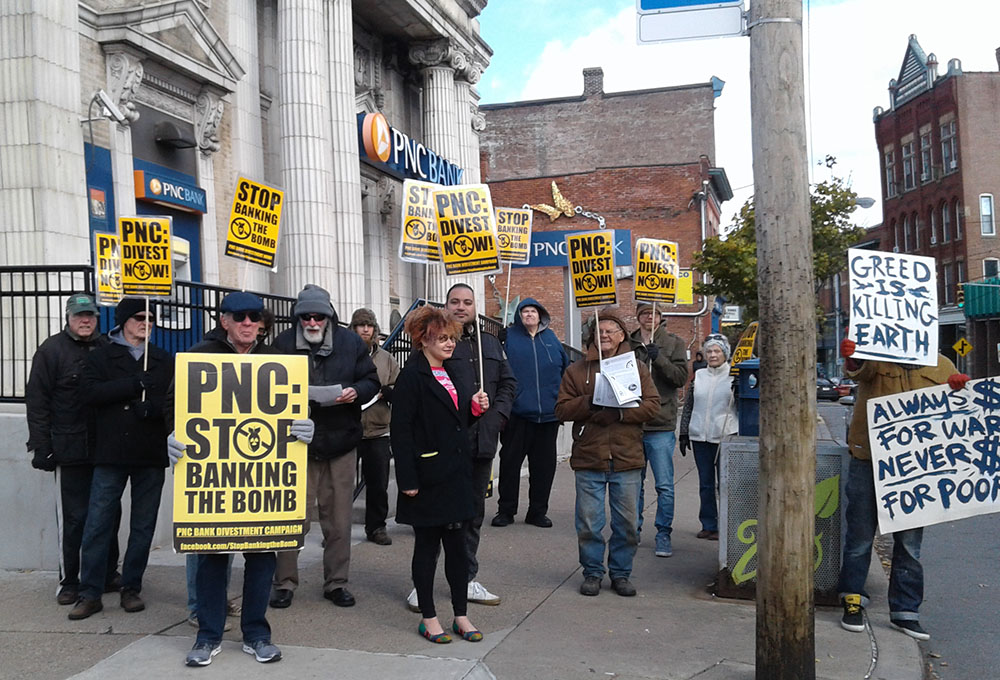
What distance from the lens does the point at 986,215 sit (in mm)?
54000

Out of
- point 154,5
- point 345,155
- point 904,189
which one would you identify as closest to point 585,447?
point 154,5

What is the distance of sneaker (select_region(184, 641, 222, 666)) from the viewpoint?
5102 millimetres

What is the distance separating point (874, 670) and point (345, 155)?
41.6 ft

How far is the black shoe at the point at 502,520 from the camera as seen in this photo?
9.56m

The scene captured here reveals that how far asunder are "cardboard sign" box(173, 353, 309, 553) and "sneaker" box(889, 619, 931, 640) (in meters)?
3.74

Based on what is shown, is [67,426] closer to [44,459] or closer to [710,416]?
[44,459]

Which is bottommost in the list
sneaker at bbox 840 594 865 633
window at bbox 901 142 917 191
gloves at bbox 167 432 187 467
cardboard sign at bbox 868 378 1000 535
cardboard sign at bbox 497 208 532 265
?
sneaker at bbox 840 594 865 633

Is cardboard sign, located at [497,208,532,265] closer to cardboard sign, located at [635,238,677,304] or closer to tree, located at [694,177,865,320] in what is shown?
cardboard sign, located at [635,238,677,304]

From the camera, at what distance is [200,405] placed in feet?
17.3

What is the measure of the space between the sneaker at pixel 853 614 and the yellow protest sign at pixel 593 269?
4125 millimetres

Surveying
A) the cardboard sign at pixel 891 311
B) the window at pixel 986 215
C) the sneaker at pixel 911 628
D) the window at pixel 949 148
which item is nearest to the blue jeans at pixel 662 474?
the sneaker at pixel 911 628

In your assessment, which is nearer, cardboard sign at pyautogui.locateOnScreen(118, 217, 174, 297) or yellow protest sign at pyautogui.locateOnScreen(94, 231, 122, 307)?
cardboard sign at pyautogui.locateOnScreen(118, 217, 174, 297)

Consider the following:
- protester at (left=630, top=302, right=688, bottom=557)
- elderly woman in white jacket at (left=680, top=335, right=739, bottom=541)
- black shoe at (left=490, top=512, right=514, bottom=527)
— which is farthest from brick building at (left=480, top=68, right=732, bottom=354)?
protester at (left=630, top=302, right=688, bottom=557)

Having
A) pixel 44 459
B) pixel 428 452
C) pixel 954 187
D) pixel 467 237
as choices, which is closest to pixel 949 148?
pixel 954 187
